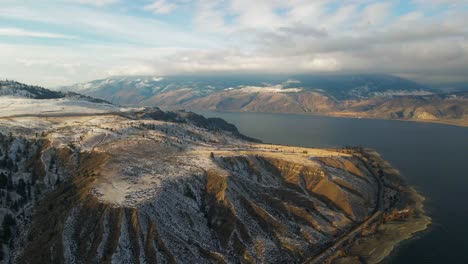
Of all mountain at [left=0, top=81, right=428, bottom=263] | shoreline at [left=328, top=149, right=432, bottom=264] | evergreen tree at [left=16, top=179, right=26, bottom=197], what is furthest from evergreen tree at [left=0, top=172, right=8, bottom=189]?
shoreline at [left=328, top=149, right=432, bottom=264]

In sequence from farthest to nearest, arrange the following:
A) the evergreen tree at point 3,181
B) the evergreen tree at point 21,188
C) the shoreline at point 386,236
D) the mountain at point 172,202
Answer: the evergreen tree at point 3,181, the evergreen tree at point 21,188, the shoreline at point 386,236, the mountain at point 172,202

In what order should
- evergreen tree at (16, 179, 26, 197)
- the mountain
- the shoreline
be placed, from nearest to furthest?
the mountain, the shoreline, evergreen tree at (16, 179, 26, 197)

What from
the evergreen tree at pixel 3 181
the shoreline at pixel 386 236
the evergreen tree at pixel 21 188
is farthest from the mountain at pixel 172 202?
the shoreline at pixel 386 236

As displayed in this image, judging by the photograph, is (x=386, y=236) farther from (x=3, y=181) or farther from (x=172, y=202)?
(x=3, y=181)

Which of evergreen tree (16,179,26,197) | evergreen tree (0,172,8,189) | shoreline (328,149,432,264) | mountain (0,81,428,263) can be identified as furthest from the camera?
evergreen tree (0,172,8,189)

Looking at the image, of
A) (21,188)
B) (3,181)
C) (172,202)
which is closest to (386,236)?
(172,202)

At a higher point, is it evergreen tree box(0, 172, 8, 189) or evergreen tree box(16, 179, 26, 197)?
evergreen tree box(0, 172, 8, 189)

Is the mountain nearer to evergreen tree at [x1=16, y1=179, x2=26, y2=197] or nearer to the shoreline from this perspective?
evergreen tree at [x1=16, y1=179, x2=26, y2=197]

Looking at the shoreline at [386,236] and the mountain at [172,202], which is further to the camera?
the shoreline at [386,236]

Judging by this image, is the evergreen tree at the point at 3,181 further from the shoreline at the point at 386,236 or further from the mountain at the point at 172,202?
the shoreline at the point at 386,236
